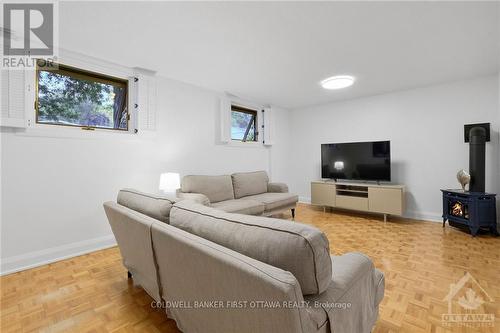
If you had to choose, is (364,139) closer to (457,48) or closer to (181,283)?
(457,48)

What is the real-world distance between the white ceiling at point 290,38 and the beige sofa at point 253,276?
1.75 meters

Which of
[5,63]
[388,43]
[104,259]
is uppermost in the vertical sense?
[388,43]

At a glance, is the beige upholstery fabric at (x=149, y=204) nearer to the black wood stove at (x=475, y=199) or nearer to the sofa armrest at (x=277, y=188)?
the sofa armrest at (x=277, y=188)

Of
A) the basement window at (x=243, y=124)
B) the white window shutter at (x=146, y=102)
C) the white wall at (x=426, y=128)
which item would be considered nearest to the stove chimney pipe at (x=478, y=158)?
the white wall at (x=426, y=128)

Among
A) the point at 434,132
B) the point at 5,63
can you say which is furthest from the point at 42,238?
the point at 434,132

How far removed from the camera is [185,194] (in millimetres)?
3236

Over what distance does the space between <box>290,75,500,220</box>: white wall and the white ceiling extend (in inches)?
Answer: 14.1

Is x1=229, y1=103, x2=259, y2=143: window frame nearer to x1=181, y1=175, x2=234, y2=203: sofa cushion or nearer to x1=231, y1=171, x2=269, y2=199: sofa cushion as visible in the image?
x1=231, y1=171, x2=269, y2=199: sofa cushion

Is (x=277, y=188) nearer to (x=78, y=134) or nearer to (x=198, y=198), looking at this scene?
(x=198, y=198)

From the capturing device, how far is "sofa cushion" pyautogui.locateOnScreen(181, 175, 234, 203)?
3400 millimetres

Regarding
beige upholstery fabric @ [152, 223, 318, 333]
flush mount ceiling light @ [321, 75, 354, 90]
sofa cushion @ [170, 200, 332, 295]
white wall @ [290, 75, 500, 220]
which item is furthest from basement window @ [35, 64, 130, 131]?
white wall @ [290, 75, 500, 220]

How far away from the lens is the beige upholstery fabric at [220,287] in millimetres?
723

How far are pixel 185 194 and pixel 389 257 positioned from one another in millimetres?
2627

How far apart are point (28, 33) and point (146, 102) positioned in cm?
129
